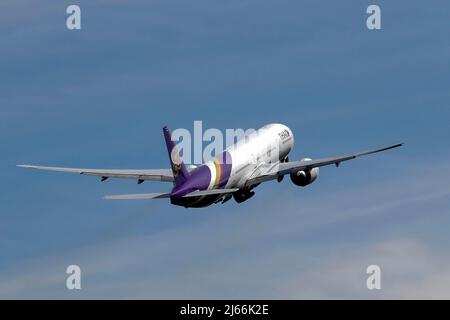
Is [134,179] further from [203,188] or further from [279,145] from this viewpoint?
[279,145]

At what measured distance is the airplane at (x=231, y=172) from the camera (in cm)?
12125

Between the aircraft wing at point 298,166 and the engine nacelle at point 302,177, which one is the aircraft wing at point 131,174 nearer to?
the aircraft wing at point 298,166

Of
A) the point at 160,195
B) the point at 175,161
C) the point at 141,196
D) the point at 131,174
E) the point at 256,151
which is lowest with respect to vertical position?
the point at 141,196

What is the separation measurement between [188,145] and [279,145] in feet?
70.3

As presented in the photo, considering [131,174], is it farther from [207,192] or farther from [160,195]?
[207,192]

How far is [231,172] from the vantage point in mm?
128750

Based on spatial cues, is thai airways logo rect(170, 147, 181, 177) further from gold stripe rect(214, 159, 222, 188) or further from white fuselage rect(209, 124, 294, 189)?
gold stripe rect(214, 159, 222, 188)

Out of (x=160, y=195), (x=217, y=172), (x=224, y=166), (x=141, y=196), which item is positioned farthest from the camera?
(x=224, y=166)

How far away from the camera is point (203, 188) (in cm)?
12362

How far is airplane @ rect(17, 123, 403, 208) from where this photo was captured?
121 metres

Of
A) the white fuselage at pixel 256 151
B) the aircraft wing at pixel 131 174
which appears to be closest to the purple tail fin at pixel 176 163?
the white fuselage at pixel 256 151

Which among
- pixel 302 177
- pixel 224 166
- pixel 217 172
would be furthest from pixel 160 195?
pixel 302 177

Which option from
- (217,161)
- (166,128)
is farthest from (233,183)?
(166,128)

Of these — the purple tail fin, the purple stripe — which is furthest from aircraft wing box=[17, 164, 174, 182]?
the purple tail fin
